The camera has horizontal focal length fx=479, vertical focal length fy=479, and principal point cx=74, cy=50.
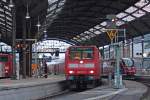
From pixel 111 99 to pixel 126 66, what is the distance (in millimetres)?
40048

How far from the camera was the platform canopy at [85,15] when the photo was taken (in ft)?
185

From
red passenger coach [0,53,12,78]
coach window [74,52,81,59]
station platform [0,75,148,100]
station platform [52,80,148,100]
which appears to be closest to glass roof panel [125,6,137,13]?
red passenger coach [0,53,12,78]

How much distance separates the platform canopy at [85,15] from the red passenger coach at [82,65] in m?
9.33

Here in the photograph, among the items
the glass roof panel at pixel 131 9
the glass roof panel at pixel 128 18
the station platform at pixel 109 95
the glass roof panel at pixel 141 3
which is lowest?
the station platform at pixel 109 95

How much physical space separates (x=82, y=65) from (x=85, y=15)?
35.0 meters

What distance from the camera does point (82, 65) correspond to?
38.6 metres

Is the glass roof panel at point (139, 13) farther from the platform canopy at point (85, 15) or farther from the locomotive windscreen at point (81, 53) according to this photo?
the locomotive windscreen at point (81, 53)

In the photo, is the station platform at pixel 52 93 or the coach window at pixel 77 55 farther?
the coach window at pixel 77 55

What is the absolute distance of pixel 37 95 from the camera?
1183 inches

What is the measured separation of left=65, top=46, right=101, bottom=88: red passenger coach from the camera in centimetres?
3844

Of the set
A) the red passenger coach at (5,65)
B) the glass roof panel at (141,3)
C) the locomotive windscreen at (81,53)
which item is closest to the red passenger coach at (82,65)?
the locomotive windscreen at (81,53)

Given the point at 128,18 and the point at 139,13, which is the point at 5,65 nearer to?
the point at 139,13

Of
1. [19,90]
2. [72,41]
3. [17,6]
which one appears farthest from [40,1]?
[72,41]

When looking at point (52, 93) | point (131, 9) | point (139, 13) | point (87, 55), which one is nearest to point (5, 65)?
point (131, 9)
